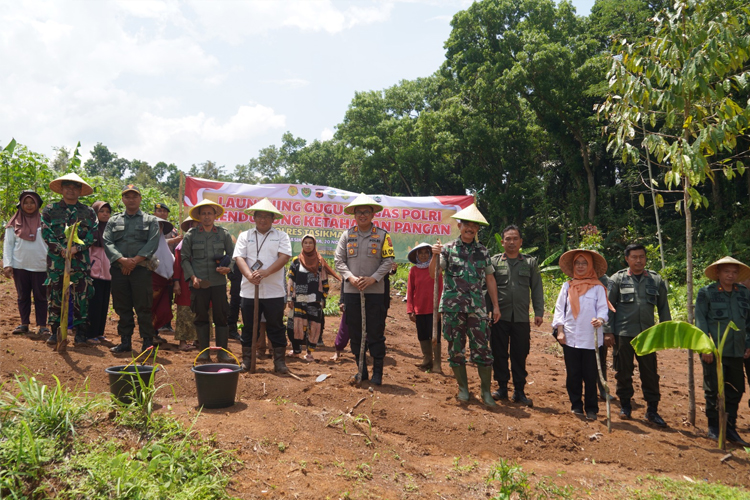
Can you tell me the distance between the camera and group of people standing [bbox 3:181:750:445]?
5074mm

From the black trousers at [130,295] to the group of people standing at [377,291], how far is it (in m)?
0.01

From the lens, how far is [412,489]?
11.1ft

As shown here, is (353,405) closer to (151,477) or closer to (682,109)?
(151,477)

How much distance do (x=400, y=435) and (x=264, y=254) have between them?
235cm

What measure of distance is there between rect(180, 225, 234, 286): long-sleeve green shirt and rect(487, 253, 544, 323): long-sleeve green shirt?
9.60 feet

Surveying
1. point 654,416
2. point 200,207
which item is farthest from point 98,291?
point 654,416

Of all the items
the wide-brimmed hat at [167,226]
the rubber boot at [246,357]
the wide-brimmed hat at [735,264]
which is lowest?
the rubber boot at [246,357]

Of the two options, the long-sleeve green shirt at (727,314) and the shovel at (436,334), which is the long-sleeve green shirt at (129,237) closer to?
the shovel at (436,334)

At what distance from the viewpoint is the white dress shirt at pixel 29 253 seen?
613 centimetres

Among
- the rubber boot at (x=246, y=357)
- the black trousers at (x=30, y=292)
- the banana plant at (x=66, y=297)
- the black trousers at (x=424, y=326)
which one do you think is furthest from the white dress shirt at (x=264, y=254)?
the black trousers at (x=30, y=292)

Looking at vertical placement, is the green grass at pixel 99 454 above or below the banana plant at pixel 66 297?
below

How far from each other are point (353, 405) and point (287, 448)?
128 centimetres

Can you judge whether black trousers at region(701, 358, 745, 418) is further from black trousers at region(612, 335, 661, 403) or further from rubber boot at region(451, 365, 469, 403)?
rubber boot at region(451, 365, 469, 403)

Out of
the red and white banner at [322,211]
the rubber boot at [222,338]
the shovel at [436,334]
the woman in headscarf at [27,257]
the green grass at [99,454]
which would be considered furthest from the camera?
the red and white banner at [322,211]
